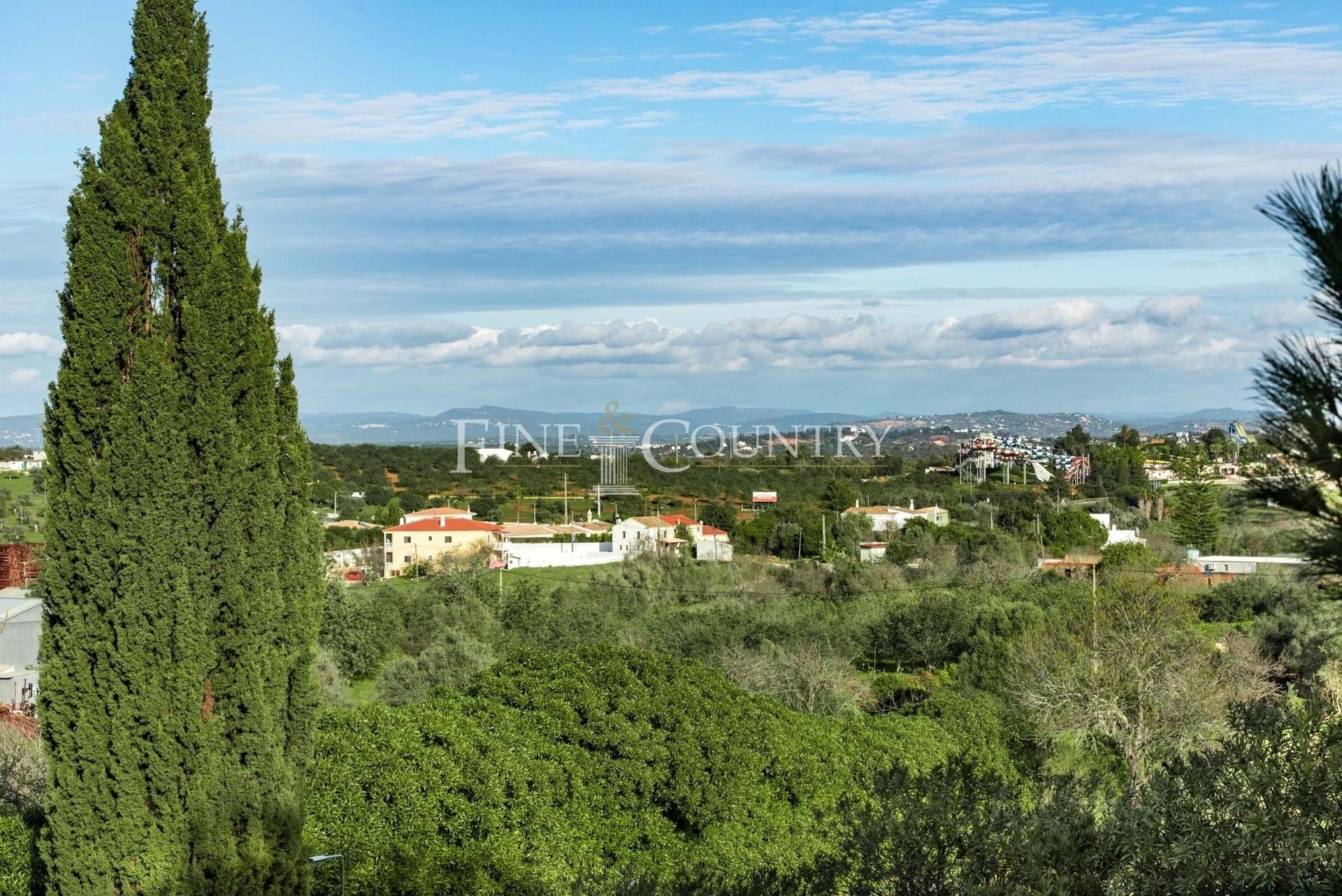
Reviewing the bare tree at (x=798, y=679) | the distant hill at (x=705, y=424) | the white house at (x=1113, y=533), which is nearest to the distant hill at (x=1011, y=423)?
the distant hill at (x=705, y=424)

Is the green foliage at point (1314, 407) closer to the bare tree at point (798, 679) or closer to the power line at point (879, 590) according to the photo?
the bare tree at point (798, 679)

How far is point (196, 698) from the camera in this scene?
633 centimetres

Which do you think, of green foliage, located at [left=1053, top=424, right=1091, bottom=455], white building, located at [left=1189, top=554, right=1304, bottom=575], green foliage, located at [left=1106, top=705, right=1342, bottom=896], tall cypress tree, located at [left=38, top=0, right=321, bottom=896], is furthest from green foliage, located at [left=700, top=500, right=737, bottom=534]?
green foliage, located at [left=1106, top=705, right=1342, bottom=896]

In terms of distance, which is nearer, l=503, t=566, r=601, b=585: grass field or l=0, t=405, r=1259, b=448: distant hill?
l=503, t=566, r=601, b=585: grass field

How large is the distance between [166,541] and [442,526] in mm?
41169

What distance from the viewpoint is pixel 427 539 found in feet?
152

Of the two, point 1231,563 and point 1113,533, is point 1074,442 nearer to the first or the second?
point 1113,533

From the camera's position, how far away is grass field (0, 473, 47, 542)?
137 feet

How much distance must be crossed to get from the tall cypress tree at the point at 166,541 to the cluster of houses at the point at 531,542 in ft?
115

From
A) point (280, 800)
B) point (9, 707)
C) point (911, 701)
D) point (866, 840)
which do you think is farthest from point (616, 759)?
point (911, 701)

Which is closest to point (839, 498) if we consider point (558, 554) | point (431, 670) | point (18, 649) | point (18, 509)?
point (558, 554)

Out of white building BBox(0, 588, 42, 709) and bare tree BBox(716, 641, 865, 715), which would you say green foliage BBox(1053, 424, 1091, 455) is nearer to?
bare tree BBox(716, 641, 865, 715)

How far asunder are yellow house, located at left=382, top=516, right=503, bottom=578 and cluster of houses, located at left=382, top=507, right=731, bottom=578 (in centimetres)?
3

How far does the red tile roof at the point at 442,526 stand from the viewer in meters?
46.8
